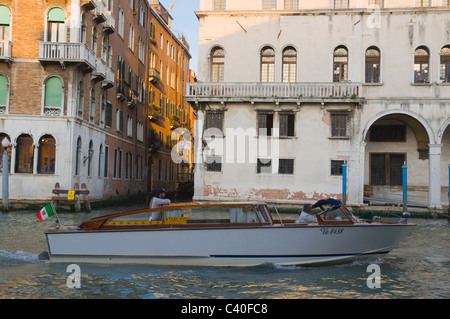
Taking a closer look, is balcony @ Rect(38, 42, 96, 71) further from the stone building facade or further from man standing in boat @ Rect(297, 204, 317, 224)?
man standing in boat @ Rect(297, 204, 317, 224)

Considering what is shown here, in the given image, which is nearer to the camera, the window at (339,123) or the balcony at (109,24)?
the window at (339,123)

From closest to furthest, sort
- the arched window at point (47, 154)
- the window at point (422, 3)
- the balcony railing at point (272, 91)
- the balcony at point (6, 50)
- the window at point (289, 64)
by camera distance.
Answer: the balcony at point (6, 50) < the arched window at point (47, 154) < the balcony railing at point (272, 91) < the window at point (422, 3) < the window at point (289, 64)

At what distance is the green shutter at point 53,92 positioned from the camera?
2167 cm

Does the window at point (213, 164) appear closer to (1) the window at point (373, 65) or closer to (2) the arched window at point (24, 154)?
(2) the arched window at point (24, 154)

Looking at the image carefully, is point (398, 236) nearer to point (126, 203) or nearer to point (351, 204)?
point (351, 204)

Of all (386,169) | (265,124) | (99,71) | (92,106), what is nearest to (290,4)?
(265,124)

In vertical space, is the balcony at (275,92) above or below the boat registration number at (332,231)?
above

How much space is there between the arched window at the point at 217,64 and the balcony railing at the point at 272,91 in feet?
3.19

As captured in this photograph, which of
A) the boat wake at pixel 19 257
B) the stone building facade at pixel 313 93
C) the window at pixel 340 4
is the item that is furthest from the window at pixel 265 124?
the boat wake at pixel 19 257

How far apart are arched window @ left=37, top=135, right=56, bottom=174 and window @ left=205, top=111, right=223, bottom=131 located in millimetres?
7183

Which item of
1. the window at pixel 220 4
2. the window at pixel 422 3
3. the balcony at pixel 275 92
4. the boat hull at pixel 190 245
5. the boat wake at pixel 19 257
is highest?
the window at pixel 220 4

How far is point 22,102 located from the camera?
70.3ft

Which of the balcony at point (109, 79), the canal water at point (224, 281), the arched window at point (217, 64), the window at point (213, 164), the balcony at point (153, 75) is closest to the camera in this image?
the canal water at point (224, 281)

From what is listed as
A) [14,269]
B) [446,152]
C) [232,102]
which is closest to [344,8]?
[232,102]
